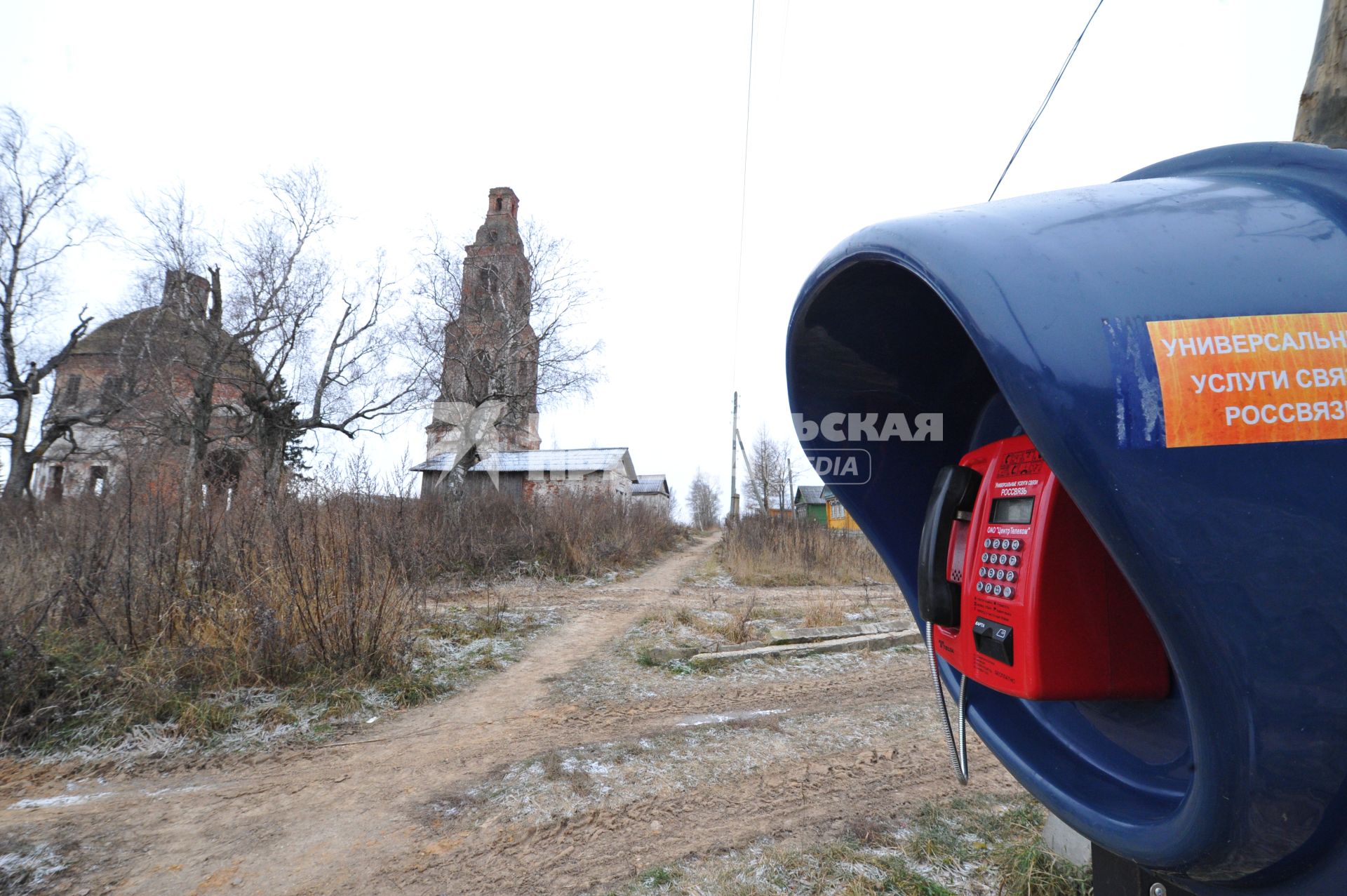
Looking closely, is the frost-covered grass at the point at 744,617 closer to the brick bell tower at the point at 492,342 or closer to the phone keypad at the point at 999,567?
the phone keypad at the point at 999,567

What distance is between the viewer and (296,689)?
15.9ft

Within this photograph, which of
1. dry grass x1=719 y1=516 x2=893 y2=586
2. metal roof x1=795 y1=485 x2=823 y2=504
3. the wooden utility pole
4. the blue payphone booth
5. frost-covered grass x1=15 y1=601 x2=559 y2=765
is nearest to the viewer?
the blue payphone booth

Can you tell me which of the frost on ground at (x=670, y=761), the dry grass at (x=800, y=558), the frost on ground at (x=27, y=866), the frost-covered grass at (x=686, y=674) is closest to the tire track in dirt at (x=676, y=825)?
the frost on ground at (x=670, y=761)

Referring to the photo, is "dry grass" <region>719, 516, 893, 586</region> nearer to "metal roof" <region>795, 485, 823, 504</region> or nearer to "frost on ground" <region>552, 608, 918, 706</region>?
"frost on ground" <region>552, 608, 918, 706</region>

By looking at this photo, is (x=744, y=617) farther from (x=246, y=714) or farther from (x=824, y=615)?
(x=246, y=714)

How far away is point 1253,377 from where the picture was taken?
89cm

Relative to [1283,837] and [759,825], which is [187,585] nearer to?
[759,825]

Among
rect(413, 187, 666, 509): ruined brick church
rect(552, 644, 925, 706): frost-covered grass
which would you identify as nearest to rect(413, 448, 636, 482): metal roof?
rect(413, 187, 666, 509): ruined brick church

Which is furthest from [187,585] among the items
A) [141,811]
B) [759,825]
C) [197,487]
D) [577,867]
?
[759,825]

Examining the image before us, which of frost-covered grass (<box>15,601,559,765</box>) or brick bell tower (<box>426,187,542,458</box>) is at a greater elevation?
brick bell tower (<box>426,187,542,458</box>)

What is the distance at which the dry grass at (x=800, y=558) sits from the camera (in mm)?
13562

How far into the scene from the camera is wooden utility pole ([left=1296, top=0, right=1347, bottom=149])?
1.74 meters

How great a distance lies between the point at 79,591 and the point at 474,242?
17512mm

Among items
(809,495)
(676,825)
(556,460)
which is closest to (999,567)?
(676,825)
